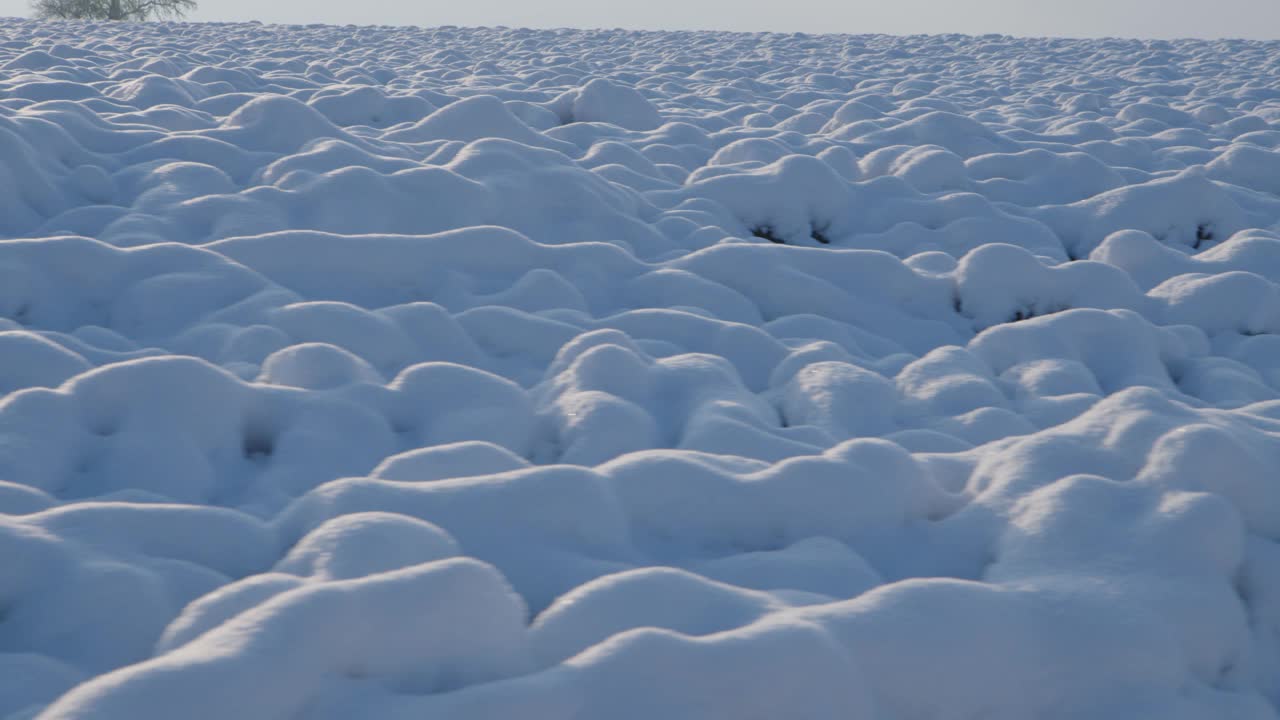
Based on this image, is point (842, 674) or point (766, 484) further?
point (766, 484)

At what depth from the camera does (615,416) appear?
7.98 ft

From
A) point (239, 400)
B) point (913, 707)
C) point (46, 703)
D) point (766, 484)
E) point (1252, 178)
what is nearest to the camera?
point (46, 703)

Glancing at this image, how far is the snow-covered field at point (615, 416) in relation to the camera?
1.55 m

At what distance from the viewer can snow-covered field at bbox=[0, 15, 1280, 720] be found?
5.10 ft

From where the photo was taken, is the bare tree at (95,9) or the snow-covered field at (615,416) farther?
the bare tree at (95,9)

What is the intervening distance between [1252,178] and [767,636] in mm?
4853

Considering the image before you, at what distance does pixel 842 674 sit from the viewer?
5.02ft

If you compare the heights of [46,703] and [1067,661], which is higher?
[46,703]

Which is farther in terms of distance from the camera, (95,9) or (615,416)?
(95,9)

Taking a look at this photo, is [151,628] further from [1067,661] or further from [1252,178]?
[1252,178]

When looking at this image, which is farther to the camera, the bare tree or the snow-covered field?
the bare tree

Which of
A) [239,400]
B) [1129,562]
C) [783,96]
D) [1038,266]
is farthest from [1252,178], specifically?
[239,400]

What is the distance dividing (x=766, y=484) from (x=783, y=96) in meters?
5.35

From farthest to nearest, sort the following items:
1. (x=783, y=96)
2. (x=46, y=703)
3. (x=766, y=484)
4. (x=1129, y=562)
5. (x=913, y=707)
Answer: (x=783, y=96) → (x=766, y=484) → (x=1129, y=562) → (x=913, y=707) → (x=46, y=703)
